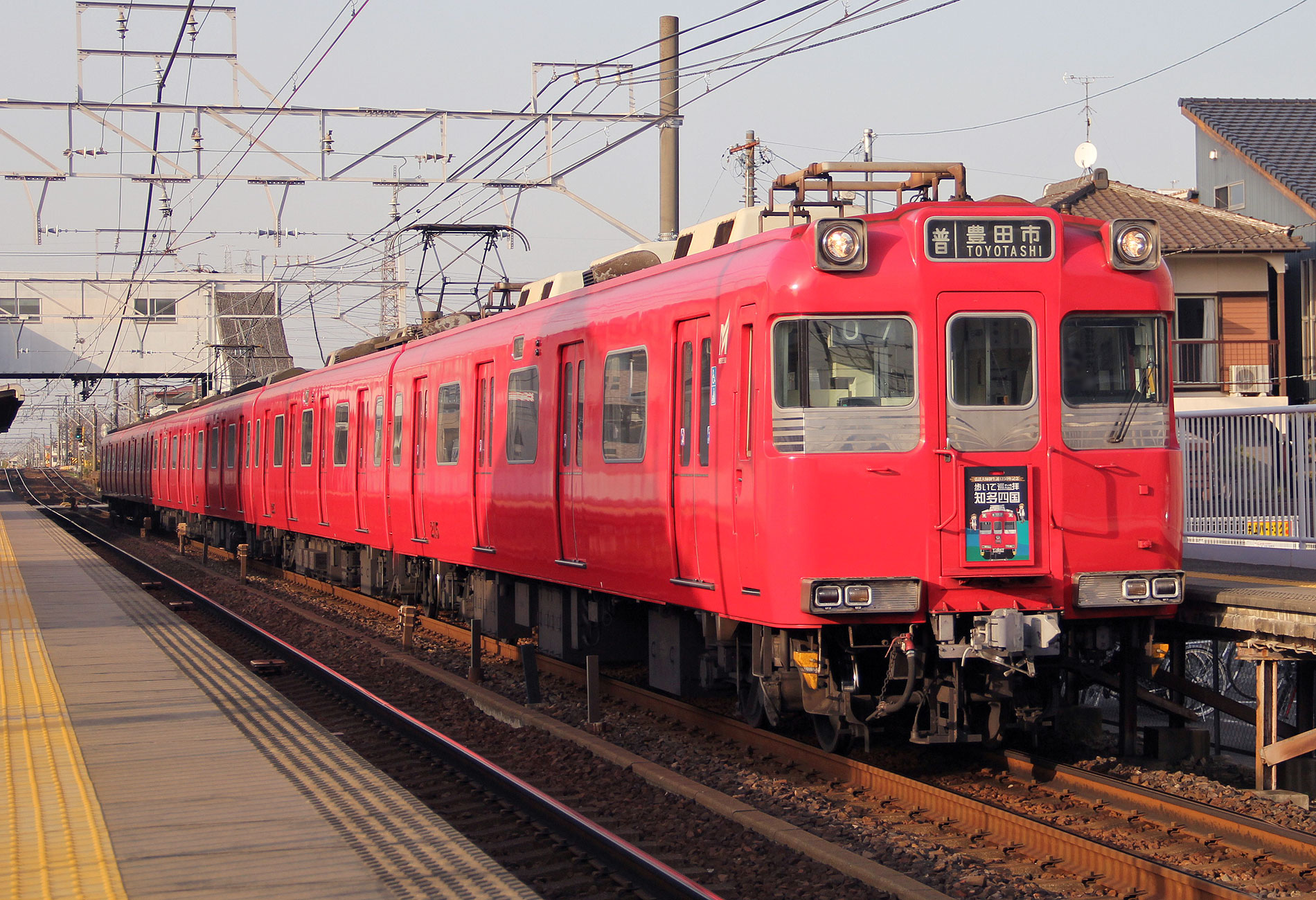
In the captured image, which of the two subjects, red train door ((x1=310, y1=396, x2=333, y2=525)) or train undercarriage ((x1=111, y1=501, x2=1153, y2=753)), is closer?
train undercarriage ((x1=111, y1=501, x2=1153, y2=753))

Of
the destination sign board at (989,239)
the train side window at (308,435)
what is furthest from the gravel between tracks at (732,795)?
the train side window at (308,435)

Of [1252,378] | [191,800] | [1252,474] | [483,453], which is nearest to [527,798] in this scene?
[191,800]

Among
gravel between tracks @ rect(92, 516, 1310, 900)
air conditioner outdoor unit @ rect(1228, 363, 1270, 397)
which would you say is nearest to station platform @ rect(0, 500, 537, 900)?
gravel between tracks @ rect(92, 516, 1310, 900)

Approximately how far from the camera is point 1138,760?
8.42 meters

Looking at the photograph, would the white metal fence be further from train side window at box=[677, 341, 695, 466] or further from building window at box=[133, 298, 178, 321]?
building window at box=[133, 298, 178, 321]

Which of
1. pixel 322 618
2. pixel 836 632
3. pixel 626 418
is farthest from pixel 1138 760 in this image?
pixel 322 618

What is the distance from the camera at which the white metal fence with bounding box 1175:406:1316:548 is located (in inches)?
478

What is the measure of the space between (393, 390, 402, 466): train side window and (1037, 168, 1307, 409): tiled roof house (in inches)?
550

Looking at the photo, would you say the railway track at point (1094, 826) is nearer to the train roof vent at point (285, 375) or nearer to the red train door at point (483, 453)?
the red train door at point (483, 453)

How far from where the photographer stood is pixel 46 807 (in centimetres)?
723

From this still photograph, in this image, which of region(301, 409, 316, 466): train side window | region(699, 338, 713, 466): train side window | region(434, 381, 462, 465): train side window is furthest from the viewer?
region(301, 409, 316, 466): train side window

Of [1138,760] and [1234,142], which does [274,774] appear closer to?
[1138,760]

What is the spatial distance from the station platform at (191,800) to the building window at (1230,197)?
22915 millimetres

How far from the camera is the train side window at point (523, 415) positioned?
451 inches
